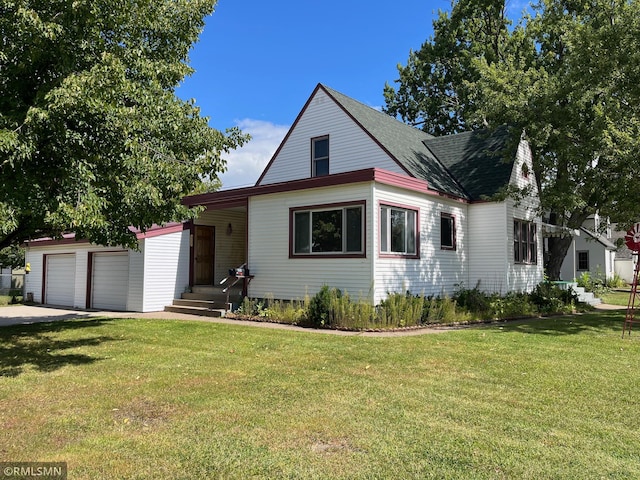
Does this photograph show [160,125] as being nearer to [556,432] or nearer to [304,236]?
[304,236]

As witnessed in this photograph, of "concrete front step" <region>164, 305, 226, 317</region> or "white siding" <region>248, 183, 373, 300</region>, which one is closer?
"white siding" <region>248, 183, 373, 300</region>

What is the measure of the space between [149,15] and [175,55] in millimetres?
1983

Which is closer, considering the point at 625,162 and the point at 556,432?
the point at 556,432

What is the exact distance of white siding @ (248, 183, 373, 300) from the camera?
1253 centimetres

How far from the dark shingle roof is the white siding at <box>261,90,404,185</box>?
1.04 feet

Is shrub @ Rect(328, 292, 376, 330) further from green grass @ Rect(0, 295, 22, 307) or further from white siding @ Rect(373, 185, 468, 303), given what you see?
green grass @ Rect(0, 295, 22, 307)

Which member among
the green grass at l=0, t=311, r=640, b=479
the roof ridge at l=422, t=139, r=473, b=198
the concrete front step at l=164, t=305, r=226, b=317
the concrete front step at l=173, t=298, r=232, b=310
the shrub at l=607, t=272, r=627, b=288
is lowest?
the green grass at l=0, t=311, r=640, b=479

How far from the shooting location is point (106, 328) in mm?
11375

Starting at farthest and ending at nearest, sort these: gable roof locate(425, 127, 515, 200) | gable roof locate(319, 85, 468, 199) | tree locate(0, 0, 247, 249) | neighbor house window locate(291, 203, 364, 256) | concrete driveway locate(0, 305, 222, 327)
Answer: gable roof locate(425, 127, 515, 200) → gable roof locate(319, 85, 468, 199) → concrete driveway locate(0, 305, 222, 327) → neighbor house window locate(291, 203, 364, 256) → tree locate(0, 0, 247, 249)

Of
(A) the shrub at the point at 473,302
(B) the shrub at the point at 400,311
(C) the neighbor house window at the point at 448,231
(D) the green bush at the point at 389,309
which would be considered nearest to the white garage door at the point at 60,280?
(D) the green bush at the point at 389,309

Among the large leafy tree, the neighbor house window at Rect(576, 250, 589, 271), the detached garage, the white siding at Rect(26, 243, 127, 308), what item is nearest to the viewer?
the large leafy tree

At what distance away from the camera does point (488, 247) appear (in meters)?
16.3

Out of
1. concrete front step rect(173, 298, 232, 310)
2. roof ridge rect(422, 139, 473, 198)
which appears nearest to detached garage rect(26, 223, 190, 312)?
concrete front step rect(173, 298, 232, 310)

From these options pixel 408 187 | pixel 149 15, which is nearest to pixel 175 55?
pixel 149 15
